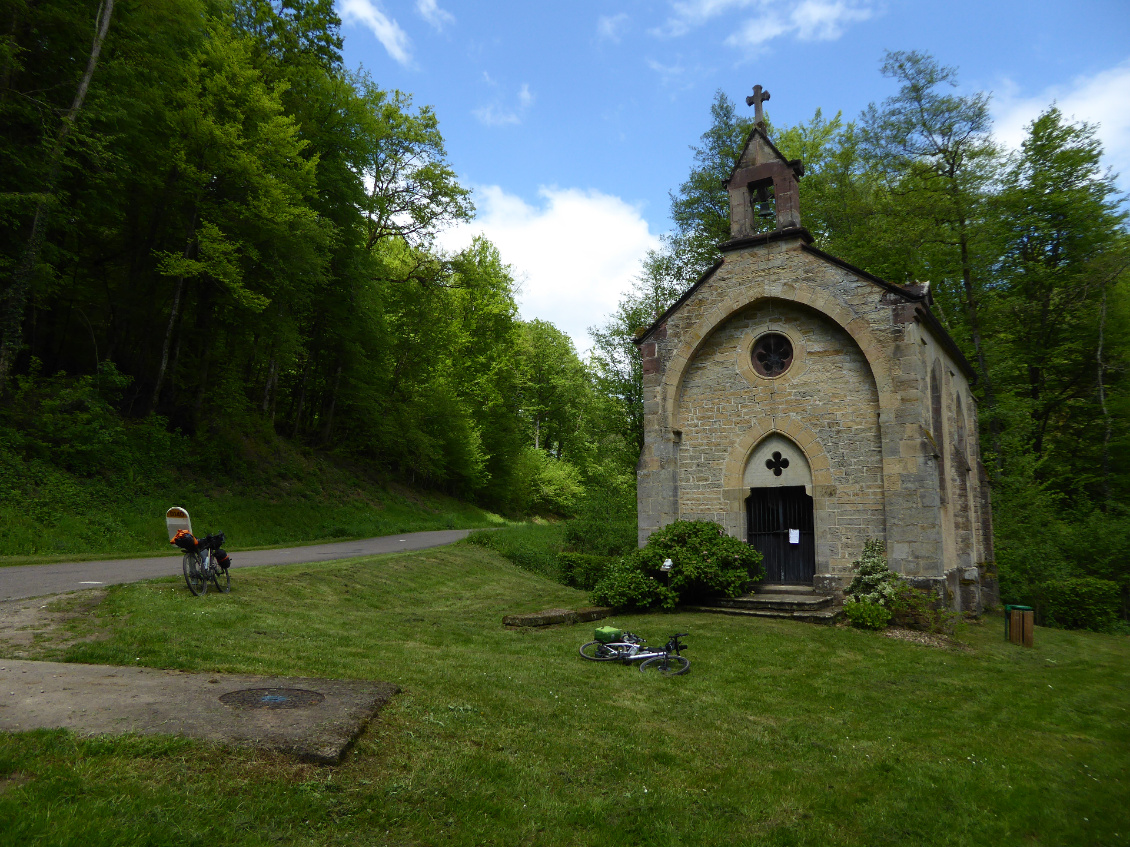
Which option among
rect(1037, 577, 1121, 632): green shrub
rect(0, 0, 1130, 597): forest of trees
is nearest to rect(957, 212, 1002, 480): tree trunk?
rect(0, 0, 1130, 597): forest of trees

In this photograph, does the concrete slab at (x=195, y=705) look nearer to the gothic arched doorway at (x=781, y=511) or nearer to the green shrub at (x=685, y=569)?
the green shrub at (x=685, y=569)

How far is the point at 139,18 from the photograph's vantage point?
1852cm

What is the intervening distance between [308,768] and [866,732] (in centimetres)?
555

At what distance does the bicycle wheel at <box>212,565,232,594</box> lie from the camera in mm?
9984

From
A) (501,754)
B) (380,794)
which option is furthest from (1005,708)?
(380,794)

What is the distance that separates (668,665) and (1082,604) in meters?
14.6

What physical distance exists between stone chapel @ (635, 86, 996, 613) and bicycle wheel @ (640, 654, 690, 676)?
572 centimetres

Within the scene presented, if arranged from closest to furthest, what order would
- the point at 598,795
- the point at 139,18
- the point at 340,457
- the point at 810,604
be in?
the point at 598,795, the point at 810,604, the point at 139,18, the point at 340,457

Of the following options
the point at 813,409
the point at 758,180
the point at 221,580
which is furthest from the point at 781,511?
the point at 221,580

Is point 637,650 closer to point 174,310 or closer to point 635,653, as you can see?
point 635,653

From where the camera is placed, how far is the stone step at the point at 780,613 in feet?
40.0

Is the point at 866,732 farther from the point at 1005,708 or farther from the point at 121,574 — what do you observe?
the point at 121,574

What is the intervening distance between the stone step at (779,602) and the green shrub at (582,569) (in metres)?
5.93

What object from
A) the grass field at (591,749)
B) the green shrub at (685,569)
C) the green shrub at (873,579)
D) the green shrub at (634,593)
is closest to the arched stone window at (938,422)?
the green shrub at (873,579)
